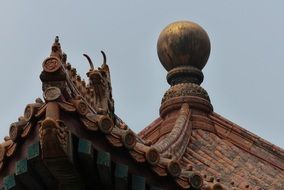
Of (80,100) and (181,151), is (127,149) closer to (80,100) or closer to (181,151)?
(80,100)

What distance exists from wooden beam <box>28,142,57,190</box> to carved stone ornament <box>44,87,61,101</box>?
33 centimetres

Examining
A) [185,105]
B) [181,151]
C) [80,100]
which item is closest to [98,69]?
[80,100]

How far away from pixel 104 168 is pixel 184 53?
565 cm

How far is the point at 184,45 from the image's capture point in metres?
12.1

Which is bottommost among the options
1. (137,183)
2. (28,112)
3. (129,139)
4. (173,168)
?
(137,183)

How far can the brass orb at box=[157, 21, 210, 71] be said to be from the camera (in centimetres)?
1210

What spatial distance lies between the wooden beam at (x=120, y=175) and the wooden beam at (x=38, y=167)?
436 mm

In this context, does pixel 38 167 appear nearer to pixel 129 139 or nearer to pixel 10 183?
pixel 10 183

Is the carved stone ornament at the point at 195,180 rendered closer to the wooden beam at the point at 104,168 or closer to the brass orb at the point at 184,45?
the wooden beam at the point at 104,168

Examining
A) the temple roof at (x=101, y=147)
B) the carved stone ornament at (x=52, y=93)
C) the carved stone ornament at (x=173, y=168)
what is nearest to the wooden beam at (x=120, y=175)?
the temple roof at (x=101, y=147)

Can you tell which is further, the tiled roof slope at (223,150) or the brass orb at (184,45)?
the brass orb at (184,45)

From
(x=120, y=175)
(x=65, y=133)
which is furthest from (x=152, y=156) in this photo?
(x=65, y=133)

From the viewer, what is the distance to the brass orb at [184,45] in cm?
1210

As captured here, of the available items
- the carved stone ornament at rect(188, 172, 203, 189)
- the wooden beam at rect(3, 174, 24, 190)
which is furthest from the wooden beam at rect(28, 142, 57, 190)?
the carved stone ornament at rect(188, 172, 203, 189)
